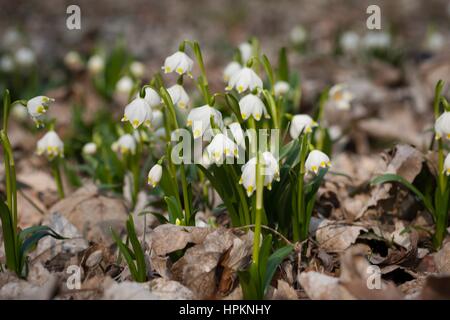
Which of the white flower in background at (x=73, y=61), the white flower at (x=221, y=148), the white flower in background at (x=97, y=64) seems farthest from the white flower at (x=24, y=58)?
the white flower at (x=221, y=148)

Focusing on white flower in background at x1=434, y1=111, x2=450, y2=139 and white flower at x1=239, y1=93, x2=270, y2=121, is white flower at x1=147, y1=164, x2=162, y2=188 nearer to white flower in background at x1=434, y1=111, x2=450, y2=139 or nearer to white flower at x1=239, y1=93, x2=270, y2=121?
white flower at x1=239, y1=93, x2=270, y2=121

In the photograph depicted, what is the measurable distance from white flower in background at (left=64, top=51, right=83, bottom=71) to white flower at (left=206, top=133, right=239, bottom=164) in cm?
298

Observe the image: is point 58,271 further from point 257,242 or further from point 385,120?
point 385,120

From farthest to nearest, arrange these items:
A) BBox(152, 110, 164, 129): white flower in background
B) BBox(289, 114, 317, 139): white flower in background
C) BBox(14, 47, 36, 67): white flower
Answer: BBox(14, 47, 36, 67): white flower → BBox(152, 110, 164, 129): white flower in background → BBox(289, 114, 317, 139): white flower in background

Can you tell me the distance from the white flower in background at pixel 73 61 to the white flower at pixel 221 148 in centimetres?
298

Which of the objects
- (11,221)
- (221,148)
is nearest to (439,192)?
(221,148)

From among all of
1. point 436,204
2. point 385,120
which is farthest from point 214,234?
point 385,120

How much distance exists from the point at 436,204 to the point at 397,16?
15.7ft

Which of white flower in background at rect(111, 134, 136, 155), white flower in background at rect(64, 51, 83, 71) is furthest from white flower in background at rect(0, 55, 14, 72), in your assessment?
white flower in background at rect(111, 134, 136, 155)

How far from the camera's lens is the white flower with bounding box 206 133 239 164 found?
180cm

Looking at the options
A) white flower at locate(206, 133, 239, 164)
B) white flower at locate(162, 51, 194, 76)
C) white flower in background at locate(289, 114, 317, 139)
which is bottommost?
white flower at locate(206, 133, 239, 164)

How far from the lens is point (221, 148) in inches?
70.9

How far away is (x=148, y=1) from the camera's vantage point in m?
7.57

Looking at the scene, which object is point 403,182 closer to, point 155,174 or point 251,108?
point 251,108
